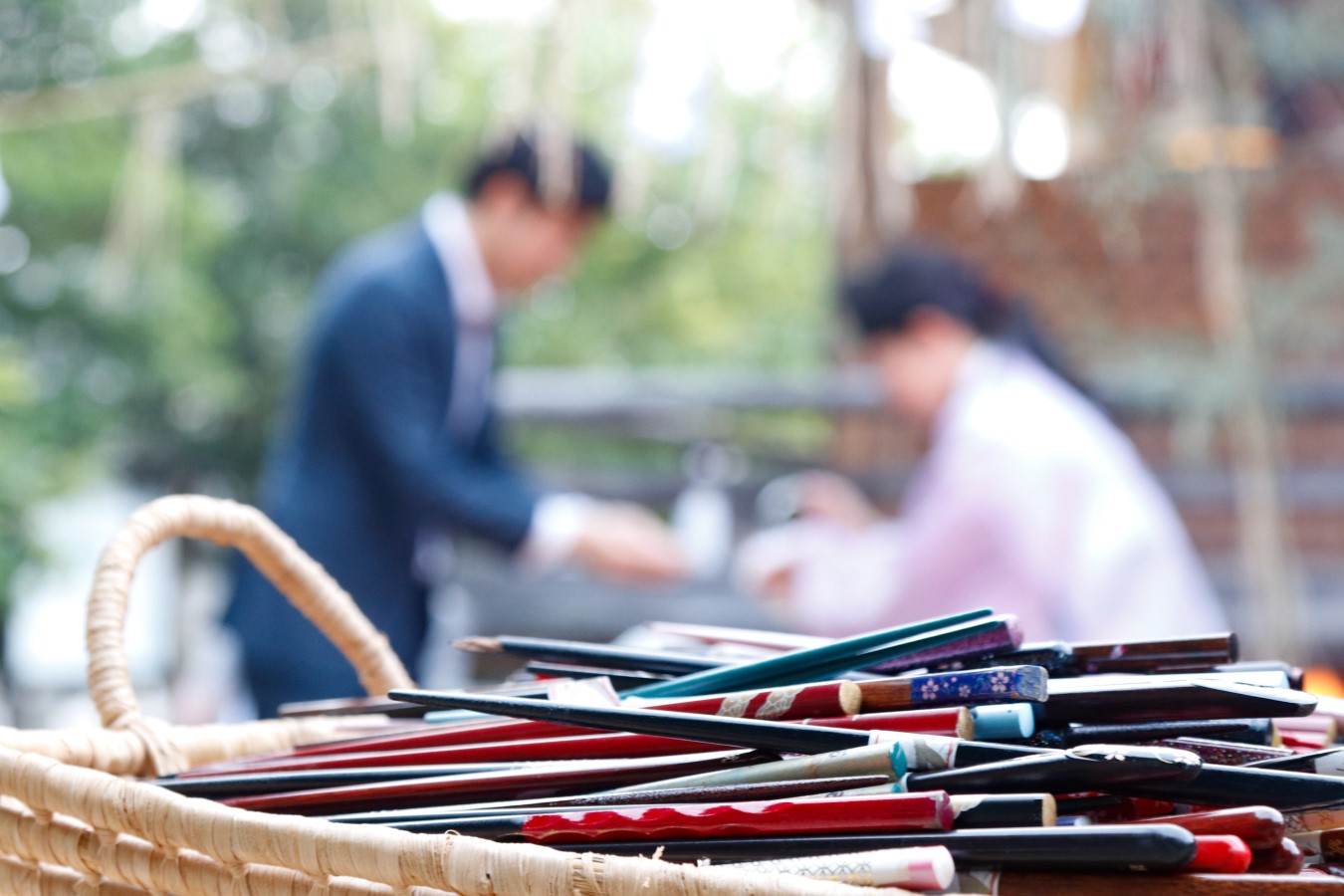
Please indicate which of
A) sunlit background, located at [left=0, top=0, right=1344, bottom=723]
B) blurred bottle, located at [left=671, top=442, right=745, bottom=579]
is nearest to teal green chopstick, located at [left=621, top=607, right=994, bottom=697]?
sunlit background, located at [left=0, top=0, right=1344, bottom=723]

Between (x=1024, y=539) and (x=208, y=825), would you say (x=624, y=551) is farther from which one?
(x=208, y=825)

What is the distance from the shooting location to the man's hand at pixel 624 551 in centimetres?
217

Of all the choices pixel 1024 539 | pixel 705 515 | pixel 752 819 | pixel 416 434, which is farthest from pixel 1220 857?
pixel 705 515

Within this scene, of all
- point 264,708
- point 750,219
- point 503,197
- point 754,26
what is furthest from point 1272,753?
point 750,219

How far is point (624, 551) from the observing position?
7.16 feet

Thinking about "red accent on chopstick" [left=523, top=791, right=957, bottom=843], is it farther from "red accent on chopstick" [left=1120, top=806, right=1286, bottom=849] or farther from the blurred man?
the blurred man

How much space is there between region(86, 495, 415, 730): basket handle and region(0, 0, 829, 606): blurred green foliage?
73.1 inches

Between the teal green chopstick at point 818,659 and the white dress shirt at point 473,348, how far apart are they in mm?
1599

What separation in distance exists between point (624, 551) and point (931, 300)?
2.17ft

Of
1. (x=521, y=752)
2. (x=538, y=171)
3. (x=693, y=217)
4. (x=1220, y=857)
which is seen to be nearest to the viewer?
(x=1220, y=857)

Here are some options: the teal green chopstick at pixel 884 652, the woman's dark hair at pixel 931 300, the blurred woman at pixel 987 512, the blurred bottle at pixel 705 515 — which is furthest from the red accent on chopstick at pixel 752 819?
the blurred bottle at pixel 705 515

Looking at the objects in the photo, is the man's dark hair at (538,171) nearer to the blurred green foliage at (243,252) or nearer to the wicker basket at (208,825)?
the blurred green foliage at (243,252)

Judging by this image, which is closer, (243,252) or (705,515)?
(705,515)

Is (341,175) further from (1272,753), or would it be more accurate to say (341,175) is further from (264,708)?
(1272,753)
